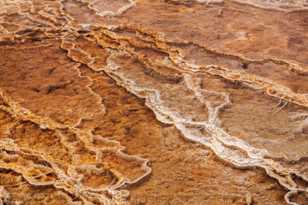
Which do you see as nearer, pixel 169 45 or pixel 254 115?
pixel 254 115

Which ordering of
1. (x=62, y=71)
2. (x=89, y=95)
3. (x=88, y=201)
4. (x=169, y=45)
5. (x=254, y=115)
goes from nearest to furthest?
1. (x=88, y=201)
2. (x=254, y=115)
3. (x=89, y=95)
4. (x=62, y=71)
5. (x=169, y=45)

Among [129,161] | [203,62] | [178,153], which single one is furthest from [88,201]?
[203,62]

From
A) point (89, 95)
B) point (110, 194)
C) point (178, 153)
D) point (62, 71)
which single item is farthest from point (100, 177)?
point (62, 71)

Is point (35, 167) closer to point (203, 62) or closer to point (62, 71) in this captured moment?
point (62, 71)

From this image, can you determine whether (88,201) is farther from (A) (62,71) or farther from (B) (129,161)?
(A) (62,71)

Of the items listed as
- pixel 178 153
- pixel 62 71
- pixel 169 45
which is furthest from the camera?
pixel 169 45

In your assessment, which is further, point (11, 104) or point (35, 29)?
point (35, 29)
